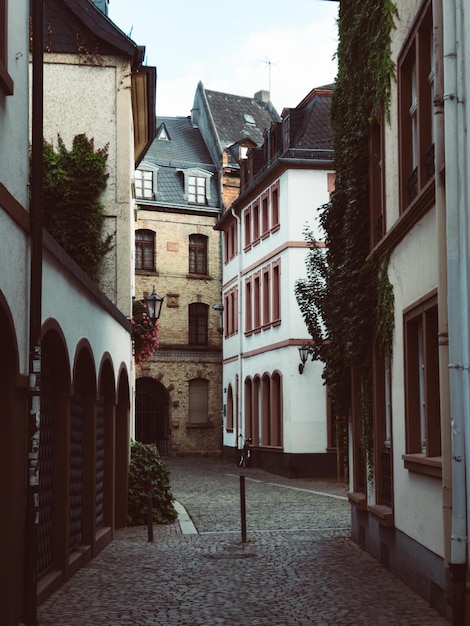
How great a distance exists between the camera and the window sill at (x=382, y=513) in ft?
41.4

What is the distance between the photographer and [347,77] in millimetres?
15734

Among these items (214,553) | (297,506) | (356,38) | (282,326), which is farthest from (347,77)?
(282,326)

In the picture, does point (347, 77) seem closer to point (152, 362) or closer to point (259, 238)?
point (259, 238)

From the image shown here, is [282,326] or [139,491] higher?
[282,326]

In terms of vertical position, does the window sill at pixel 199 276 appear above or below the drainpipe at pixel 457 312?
above

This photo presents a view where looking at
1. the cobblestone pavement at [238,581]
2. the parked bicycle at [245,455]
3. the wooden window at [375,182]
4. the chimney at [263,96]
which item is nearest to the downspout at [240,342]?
the parked bicycle at [245,455]

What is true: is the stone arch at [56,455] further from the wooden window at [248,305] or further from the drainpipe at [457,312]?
the wooden window at [248,305]

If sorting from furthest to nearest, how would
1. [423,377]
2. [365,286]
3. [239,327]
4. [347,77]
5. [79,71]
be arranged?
[239,327] < [79,71] < [347,77] < [365,286] < [423,377]

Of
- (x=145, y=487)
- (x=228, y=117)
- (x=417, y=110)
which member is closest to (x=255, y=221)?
(x=228, y=117)

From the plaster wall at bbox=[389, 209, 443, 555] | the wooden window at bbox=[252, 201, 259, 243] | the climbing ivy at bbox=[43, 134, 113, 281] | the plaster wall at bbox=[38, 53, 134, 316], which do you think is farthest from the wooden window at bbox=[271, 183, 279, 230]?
the plaster wall at bbox=[389, 209, 443, 555]

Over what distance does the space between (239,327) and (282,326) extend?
7201mm

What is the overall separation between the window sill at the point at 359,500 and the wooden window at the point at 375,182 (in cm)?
347

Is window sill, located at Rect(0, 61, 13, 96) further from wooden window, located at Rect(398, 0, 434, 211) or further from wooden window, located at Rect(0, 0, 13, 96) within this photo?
wooden window, located at Rect(398, 0, 434, 211)

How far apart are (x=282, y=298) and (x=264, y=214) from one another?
174 inches
